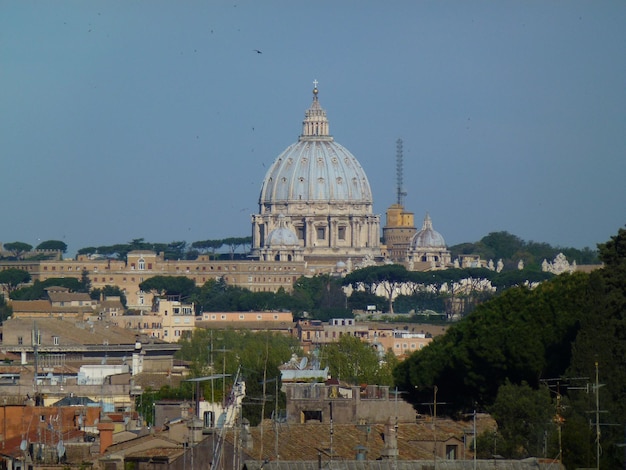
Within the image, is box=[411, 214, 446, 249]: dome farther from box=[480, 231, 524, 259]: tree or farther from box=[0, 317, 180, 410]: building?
box=[0, 317, 180, 410]: building

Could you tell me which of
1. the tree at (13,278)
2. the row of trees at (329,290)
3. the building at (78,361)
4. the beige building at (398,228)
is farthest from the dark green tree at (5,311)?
the beige building at (398,228)

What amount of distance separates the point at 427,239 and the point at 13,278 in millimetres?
36645

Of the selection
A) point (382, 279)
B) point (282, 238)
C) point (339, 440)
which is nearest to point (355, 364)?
point (339, 440)

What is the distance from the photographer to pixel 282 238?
17688cm

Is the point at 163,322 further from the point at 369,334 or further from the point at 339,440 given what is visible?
the point at 339,440

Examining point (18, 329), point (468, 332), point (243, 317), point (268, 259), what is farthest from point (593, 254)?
point (468, 332)

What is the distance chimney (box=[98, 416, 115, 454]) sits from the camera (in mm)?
27234

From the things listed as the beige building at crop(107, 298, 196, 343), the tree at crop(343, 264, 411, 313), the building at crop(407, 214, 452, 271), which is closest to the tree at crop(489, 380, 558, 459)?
the beige building at crop(107, 298, 196, 343)

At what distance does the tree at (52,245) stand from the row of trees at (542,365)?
13982cm

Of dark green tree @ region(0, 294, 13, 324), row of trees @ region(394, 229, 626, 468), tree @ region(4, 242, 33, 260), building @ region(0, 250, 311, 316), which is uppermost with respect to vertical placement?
tree @ region(4, 242, 33, 260)

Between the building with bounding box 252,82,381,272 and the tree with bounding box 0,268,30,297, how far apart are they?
31.4 meters

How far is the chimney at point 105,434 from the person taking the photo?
27.2 meters

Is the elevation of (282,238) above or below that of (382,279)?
above

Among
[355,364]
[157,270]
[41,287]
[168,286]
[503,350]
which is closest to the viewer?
[503,350]
